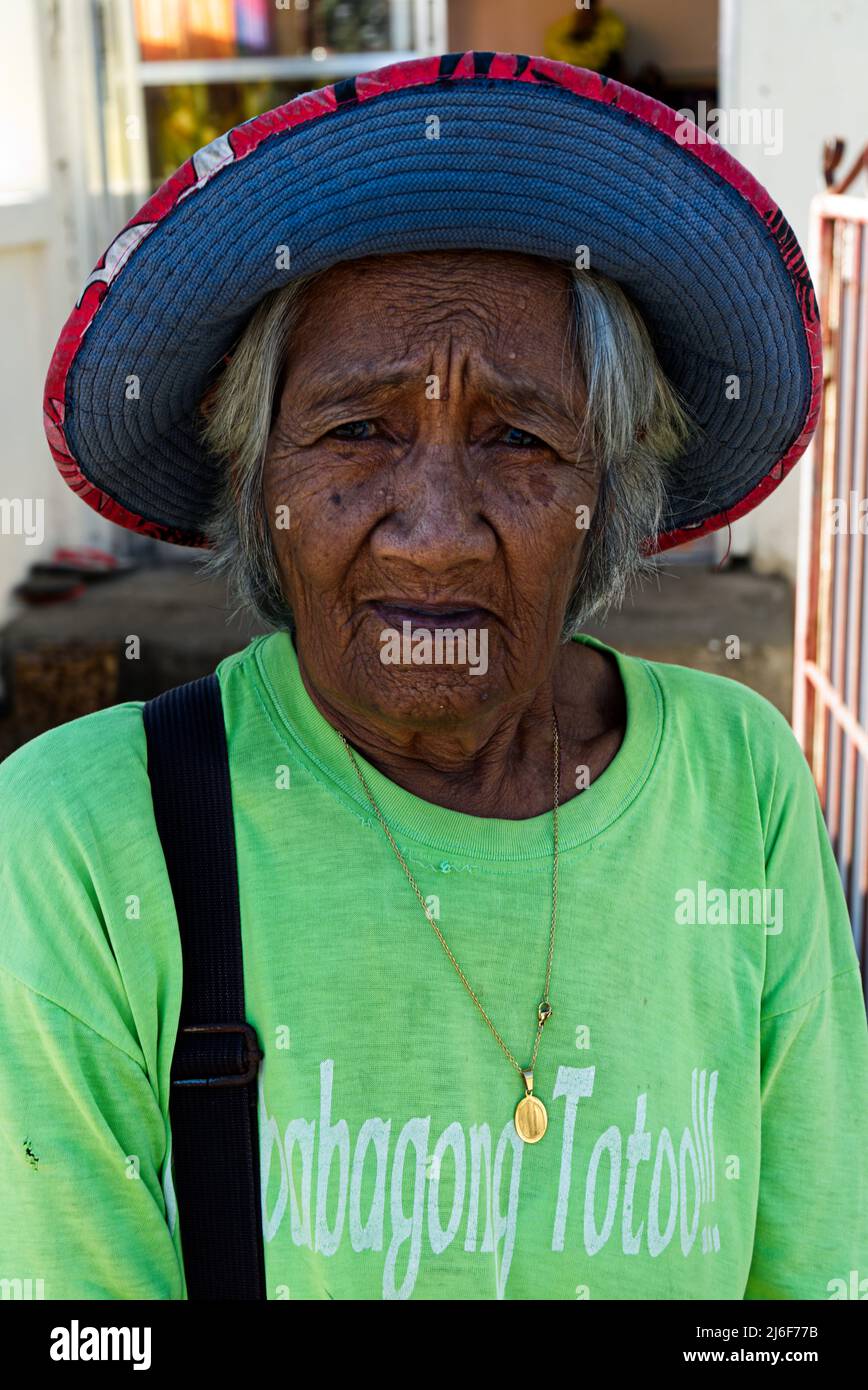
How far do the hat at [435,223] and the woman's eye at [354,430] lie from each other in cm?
14

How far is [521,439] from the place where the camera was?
1356 mm

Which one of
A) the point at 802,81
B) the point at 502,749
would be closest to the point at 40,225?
the point at 802,81

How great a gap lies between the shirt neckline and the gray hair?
10 centimetres

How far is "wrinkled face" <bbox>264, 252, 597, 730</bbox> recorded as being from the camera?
1.31 m

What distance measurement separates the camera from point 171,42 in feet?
18.0

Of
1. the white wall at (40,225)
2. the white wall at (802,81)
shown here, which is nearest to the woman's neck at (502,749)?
the white wall at (802,81)

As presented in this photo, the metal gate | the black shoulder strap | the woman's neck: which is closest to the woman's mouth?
the woman's neck

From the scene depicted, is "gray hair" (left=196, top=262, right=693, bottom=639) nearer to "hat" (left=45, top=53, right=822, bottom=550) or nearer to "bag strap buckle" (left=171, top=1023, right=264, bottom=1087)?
"hat" (left=45, top=53, right=822, bottom=550)

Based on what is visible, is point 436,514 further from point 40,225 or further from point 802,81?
point 40,225

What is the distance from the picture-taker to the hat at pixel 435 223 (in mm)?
1238

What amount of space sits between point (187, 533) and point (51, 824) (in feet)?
1.55

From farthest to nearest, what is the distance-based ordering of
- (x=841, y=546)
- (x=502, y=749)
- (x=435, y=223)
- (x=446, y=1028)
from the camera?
1. (x=841, y=546)
2. (x=502, y=749)
3. (x=446, y=1028)
4. (x=435, y=223)

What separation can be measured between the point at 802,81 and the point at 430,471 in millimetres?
4100

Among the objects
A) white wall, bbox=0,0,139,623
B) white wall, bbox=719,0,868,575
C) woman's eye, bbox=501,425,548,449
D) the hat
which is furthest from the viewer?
white wall, bbox=0,0,139,623
